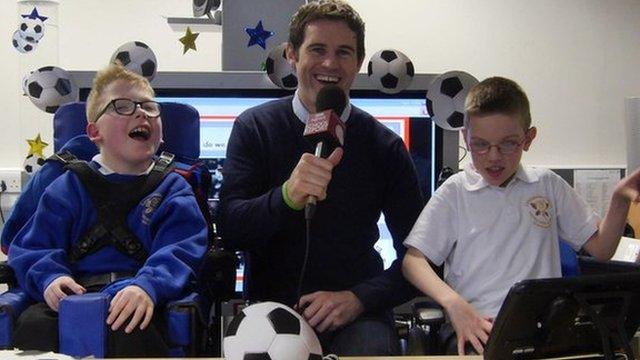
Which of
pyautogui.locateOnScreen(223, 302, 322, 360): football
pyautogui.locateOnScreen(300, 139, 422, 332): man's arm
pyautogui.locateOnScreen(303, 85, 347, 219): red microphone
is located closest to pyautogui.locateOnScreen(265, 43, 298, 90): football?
pyautogui.locateOnScreen(300, 139, 422, 332): man's arm

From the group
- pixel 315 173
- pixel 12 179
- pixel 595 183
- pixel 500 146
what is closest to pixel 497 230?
pixel 500 146

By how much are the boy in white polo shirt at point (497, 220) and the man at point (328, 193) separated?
0.41 feet

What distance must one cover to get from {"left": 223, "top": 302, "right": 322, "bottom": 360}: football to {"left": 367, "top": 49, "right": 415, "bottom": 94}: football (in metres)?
1.15

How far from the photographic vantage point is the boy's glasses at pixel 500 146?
1529mm

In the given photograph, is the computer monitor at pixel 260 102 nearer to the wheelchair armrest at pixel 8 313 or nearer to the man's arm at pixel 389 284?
the man's arm at pixel 389 284

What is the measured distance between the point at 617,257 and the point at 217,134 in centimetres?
142

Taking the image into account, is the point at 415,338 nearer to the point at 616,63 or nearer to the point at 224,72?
the point at 224,72

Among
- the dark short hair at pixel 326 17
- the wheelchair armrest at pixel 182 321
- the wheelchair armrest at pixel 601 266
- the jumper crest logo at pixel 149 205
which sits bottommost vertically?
the wheelchair armrest at pixel 182 321

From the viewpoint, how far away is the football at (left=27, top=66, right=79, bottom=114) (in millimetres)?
1984

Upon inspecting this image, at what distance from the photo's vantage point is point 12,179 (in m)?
3.42

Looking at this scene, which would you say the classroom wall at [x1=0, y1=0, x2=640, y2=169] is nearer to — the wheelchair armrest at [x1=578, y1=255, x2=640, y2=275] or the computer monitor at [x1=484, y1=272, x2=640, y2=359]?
the wheelchair armrest at [x1=578, y1=255, x2=640, y2=275]

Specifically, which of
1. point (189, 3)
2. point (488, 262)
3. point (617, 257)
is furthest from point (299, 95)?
point (189, 3)

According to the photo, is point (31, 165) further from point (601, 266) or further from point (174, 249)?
point (601, 266)

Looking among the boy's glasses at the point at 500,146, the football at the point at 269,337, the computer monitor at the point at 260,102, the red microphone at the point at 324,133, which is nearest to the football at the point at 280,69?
the computer monitor at the point at 260,102
